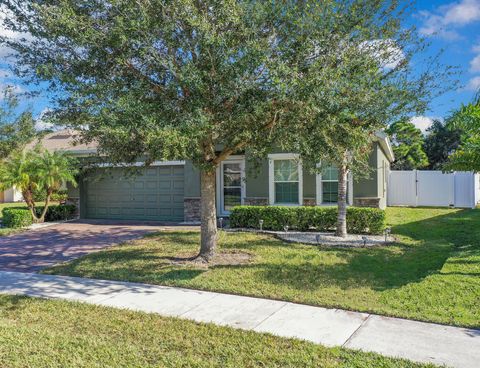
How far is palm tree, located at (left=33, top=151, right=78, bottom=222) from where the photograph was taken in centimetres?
1484

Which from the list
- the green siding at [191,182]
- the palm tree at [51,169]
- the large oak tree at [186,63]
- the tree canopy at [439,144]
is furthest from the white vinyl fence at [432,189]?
the palm tree at [51,169]

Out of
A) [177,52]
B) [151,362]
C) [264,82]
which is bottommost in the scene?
[151,362]

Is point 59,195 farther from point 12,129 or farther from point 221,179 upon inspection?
point 221,179

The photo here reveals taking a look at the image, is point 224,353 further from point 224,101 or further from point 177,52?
point 177,52

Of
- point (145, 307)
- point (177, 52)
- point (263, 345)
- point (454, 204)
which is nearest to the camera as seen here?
point (263, 345)

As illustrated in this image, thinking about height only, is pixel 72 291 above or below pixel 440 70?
below

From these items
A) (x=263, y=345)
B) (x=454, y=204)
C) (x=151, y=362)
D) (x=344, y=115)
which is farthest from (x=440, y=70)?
(x=454, y=204)

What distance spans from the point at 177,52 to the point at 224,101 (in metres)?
1.29

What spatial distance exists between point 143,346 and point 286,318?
6.37 feet


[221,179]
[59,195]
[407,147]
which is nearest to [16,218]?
[221,179]

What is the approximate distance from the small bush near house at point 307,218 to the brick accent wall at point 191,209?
7.71 ft

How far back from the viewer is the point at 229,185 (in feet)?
52.3

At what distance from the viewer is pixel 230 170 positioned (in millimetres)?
15914

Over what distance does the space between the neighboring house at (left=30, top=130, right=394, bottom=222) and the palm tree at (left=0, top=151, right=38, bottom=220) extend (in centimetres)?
167
